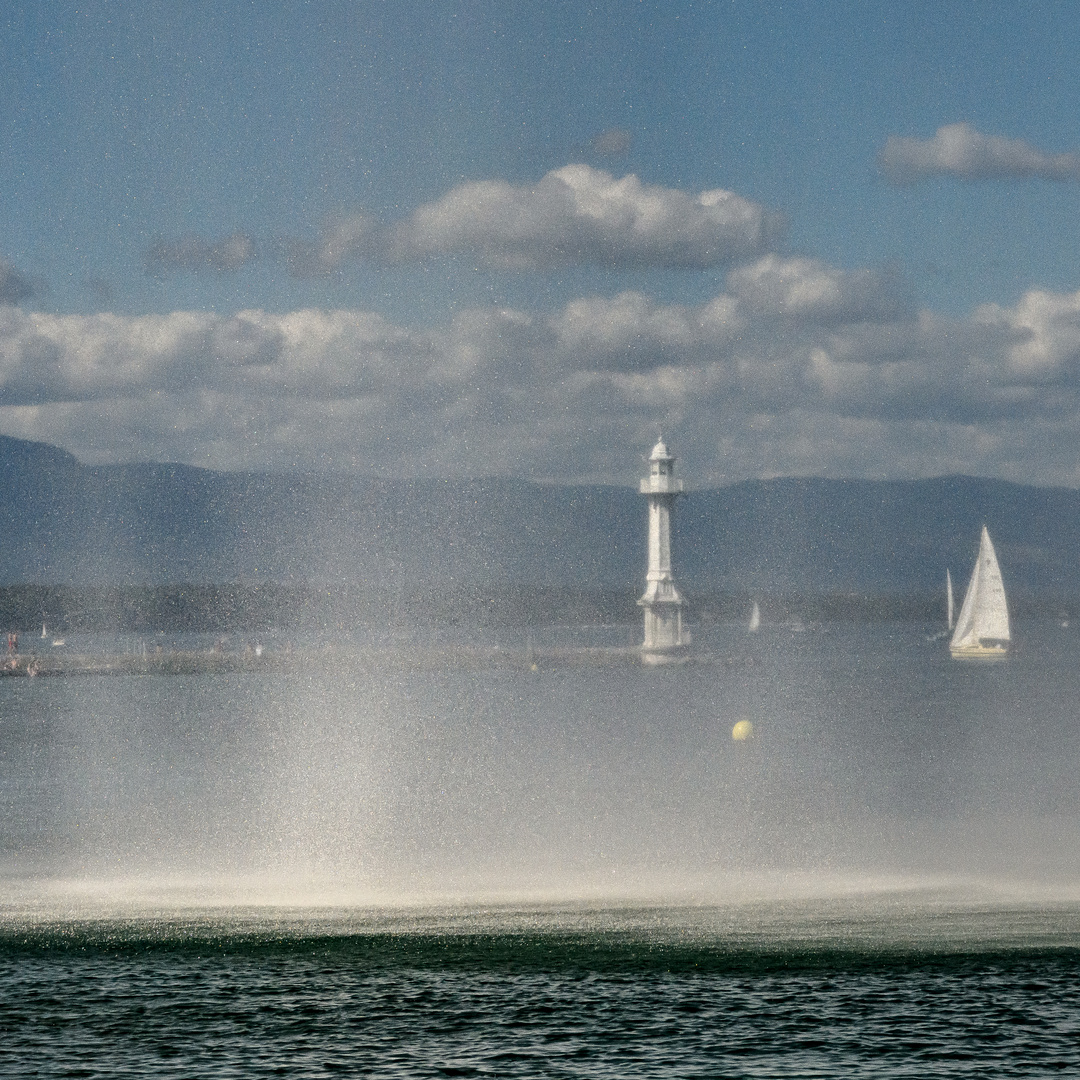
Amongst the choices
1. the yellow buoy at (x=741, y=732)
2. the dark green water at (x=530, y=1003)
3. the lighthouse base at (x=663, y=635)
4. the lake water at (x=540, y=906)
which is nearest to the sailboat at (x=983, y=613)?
the lighthouse base at (x=663, y=635)

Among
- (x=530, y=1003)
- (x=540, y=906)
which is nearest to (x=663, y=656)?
(x=540, y=906)

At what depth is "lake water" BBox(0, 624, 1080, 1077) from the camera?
20359mm

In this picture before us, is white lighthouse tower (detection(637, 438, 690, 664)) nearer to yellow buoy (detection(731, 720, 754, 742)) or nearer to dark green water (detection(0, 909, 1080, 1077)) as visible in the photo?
yellow buoy (detection(731, 720, 754, 742))

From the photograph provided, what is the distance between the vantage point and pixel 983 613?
165m

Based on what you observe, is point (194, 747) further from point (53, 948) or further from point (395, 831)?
point (53, 948)

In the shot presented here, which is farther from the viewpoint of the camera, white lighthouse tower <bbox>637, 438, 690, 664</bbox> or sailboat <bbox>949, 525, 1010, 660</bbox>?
sailboat <bbox>949, 525, 1010, 660</bbox>

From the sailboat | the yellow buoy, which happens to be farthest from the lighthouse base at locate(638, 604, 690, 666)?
the yellow buoy

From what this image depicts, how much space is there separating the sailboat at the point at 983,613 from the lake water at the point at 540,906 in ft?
193

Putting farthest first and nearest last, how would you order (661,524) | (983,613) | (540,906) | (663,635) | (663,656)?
(983,613), (663,656), (663,635), (661,524), (540,906)

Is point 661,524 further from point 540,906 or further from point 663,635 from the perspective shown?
point 540,906

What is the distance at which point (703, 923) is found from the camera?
30125 millimetres

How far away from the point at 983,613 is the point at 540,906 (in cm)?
13916

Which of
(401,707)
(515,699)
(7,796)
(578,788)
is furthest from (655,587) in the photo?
(7,796)

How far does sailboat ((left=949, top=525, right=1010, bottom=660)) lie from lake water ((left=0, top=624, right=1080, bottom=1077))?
193 feet
